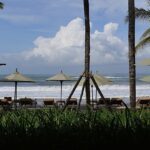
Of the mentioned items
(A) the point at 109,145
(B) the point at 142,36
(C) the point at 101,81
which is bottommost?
(A) the point at 109,145

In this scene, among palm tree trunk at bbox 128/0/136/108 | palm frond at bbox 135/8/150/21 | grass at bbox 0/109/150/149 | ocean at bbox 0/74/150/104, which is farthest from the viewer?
ocean at bbox 0/74/150/104

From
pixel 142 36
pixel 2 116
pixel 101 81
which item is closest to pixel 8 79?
pixel 101 81

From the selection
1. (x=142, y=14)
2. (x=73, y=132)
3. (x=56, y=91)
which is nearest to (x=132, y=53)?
(x=142, y=14)

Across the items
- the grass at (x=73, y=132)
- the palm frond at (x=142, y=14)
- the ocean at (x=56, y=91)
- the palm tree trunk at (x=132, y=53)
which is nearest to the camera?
the grass at (x=73, y=132)

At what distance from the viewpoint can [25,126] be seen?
25.5 feet

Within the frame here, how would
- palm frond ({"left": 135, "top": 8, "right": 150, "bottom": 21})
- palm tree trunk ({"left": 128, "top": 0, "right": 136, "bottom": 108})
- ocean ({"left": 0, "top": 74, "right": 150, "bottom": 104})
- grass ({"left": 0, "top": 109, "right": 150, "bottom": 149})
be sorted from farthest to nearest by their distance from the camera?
ocean ({"left": 0, "top": 74, "right": 150, "bottom": 104}), palm frond ({"left": 135, "top": 8, "right": 150, "bottom": 21}), palm tree trunk ({"left": 128, "top": 0, "right": 136, "bottom": 108}), grass ({"left": 0, "top": 109, "right": 150, "bottom": 149})

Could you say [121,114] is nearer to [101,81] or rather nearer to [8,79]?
Answer: [101,81]

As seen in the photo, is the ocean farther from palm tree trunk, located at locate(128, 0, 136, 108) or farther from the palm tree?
palm tree trunk, located at locate(128, 0, 136, 108)

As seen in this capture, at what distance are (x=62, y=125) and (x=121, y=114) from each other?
1.65m

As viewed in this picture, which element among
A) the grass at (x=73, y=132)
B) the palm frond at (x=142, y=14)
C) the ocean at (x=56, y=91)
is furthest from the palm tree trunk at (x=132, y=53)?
the ocean at (x=56, y=91)

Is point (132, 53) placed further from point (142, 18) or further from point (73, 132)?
point (73, 132)

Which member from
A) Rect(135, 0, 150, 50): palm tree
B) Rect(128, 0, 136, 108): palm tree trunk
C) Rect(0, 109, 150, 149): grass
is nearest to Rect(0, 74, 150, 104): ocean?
Rect(135, 0, 150, 50): palm tree

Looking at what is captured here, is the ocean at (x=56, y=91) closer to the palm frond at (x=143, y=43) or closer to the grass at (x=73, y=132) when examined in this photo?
the palm frond at (x=143, y=43)

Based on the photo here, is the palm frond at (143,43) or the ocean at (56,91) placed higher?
the palm frond at (143,43)
